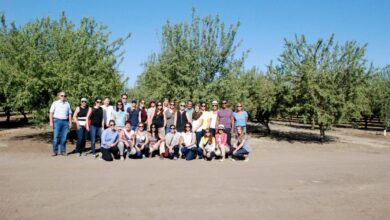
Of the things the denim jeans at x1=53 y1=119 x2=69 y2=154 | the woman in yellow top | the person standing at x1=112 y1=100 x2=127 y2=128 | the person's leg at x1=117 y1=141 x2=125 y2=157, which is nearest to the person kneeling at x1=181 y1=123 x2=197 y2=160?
the woman in yellow top

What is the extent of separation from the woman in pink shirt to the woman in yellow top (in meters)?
0.13

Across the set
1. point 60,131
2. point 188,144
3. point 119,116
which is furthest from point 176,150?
point 60,131

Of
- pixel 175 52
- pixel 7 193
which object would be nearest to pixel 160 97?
pixel 175 52

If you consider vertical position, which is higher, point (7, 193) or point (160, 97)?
point (160, 97)

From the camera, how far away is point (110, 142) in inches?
382

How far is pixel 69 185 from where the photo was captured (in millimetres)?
6527

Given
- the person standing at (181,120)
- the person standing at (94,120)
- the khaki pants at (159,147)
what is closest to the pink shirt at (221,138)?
the person standing at (181,120)

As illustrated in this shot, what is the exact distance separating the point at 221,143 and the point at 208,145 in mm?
450

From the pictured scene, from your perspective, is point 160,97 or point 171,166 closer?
Answer: point 171,166

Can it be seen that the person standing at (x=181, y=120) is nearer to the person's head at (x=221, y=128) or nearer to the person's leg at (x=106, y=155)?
the person's head at (x=221, y=128)

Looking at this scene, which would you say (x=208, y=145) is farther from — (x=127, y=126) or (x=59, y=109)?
(x=59, y=109)

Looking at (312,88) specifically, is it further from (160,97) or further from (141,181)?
(141,181)

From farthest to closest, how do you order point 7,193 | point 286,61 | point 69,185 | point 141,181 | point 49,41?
point 286,61, point 49,41, point 141,181, point 69,185, point 7,193

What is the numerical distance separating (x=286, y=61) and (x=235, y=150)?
32.4ft
